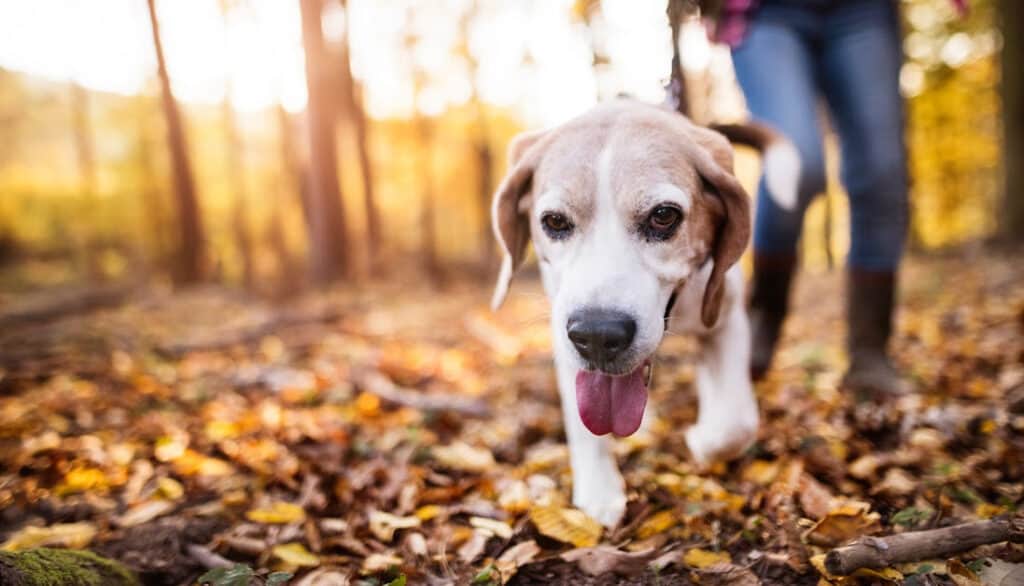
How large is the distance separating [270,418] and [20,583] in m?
1.93

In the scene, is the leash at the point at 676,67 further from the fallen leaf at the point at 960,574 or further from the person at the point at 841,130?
the fallen leaf at the point at 960,574

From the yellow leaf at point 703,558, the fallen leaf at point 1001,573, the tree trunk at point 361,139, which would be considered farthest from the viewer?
the tree trunk at point 361,139

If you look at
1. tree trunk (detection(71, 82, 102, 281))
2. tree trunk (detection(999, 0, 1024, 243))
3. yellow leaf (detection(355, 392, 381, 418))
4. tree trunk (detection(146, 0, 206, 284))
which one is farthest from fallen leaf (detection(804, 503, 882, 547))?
tree trunk (detection(71, 82, 102, 281))

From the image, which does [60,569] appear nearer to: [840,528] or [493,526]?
[493,526]

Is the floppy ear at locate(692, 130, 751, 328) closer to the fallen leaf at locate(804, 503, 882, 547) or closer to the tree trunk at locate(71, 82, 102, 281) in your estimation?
the fallen leaf at locate(804, 503, 882, 547)

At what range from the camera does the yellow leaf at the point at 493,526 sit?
198 cm

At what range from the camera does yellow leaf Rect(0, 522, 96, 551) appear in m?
2.01

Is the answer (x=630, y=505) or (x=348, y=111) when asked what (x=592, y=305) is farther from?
(x=348, y=111)

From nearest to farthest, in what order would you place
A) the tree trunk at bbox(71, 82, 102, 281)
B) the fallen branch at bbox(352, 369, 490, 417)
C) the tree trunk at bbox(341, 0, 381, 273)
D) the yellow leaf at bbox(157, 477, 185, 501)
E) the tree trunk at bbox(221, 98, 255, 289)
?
the yellow leaf at bbox(157, 477, 185, 501)
the fallen branch at bbox(352, 369, 490, 417)
the tree trunk at bbox(341, 0, 381, 273)
the tree trunk at bbox(221, 98, 255, 289)
the tree trunk at bbox(71, 82, 102, 281)

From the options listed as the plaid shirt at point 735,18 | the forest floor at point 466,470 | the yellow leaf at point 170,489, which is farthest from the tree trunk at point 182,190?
the plaid shirt at point 735,18

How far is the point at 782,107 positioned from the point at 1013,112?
7893 mm

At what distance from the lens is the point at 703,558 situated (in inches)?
70.3

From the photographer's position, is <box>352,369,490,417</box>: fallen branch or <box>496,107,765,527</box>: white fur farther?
<box>352,369,490,417</box>: fallen branch

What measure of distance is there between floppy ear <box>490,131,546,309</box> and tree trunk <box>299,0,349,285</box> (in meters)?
9.41
